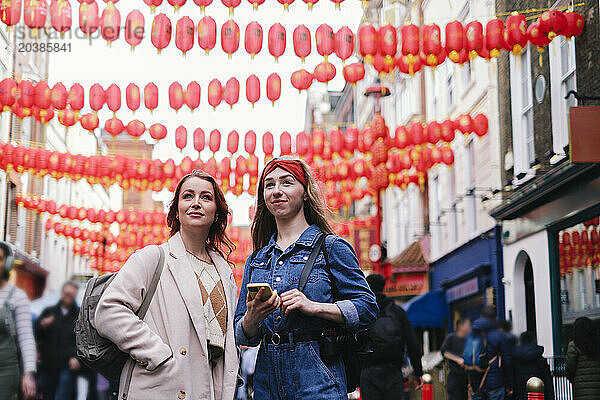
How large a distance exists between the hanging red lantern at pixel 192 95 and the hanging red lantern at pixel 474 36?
504cm

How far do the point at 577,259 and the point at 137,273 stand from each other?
10716 millimetres

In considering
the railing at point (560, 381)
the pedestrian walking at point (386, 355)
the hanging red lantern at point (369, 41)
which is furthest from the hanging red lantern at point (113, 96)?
the railing at point (560, 381)

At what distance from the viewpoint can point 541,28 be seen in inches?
488

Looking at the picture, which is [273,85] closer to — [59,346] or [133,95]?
[133,95]

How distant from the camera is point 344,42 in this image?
13.2 metres

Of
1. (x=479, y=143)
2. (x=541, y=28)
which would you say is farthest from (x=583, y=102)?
(x=479, y=143)

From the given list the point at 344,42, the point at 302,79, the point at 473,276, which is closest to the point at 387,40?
the point at 344,42

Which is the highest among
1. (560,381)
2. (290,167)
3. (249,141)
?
(249,141)

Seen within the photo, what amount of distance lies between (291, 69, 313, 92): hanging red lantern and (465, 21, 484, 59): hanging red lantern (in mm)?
3218

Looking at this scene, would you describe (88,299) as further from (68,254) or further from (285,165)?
(68,254)

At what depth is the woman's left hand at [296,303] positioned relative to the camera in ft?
12.5

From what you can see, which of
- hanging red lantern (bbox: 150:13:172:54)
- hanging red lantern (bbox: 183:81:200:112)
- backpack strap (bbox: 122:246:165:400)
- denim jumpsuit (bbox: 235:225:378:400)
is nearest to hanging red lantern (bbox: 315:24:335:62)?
hanging red lantern (bbox: 150:13:172:54)

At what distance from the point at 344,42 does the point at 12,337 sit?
807cm

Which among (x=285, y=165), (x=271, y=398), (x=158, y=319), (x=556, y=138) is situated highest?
(x=556, y=138)
